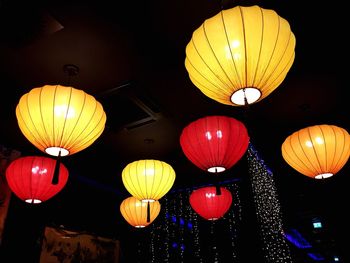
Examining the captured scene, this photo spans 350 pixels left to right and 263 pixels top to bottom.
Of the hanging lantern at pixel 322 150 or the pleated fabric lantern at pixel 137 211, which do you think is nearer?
the hanging lantern at pixel 322 150

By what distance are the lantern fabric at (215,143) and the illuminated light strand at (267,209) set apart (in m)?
2.72

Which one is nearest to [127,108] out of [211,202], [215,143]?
[215,143]

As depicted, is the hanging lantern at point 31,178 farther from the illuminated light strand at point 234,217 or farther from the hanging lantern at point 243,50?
the illuminated light strand at point 234,217

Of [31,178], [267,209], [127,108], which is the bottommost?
[31,178]

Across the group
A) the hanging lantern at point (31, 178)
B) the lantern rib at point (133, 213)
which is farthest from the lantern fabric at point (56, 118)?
the lantern rib at point (133, 213)

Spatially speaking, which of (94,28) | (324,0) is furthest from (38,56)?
(324,0)

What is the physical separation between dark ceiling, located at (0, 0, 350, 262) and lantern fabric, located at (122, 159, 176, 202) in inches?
27.6

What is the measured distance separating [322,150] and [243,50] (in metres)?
1.94

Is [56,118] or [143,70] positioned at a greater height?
[143,70]

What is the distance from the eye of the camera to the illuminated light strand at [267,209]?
229 inches

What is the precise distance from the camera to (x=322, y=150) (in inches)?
124

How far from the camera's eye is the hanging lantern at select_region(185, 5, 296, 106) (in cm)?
173

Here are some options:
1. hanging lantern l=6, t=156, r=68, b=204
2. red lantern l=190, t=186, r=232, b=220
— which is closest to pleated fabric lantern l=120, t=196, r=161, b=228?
red lantern l=190, t=186, r=232, b=220

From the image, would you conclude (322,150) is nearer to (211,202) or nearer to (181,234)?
(211,202)
